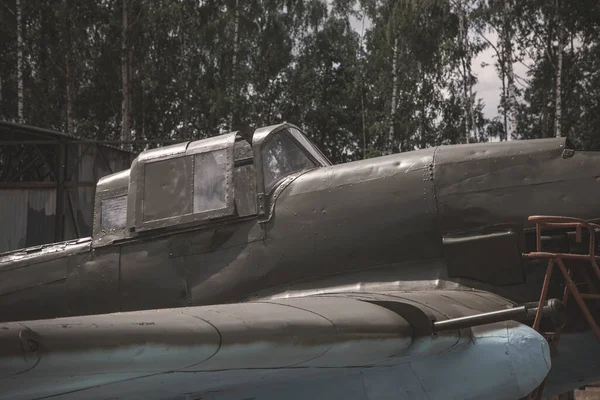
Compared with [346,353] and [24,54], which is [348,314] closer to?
[346,353]

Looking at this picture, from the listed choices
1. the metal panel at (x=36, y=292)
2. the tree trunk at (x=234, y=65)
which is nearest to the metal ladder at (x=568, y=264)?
the metal panel at (x=36, y=292)

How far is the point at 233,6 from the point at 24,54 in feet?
31.2

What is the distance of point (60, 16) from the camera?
30906 mm

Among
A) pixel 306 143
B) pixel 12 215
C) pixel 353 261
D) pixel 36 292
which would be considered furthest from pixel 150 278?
pixel 12 215

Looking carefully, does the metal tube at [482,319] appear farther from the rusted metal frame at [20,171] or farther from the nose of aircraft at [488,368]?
the rusted metal frame at [20,171]

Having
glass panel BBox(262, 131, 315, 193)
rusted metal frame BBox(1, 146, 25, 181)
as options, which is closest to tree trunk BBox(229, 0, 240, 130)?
rusted metal frame BBox(1, 146, 25, 181)

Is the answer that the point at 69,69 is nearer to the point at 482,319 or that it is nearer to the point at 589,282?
the point at 589,282

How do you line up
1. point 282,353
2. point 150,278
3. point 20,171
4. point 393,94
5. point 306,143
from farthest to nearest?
1. point 393,94
2. point 20,171
3. point 306,143
4. point 150,278
5. point 282,353

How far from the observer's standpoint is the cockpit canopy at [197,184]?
6.39 metres

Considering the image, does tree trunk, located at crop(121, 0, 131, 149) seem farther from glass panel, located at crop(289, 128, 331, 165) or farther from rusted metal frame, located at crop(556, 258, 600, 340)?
rusted metal frame, located at crop(556, 258, 600, 340)

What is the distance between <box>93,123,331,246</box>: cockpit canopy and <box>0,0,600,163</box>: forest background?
21.4 m

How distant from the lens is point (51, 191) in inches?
838

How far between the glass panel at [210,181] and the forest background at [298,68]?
21685 mm

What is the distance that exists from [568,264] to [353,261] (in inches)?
67.1
